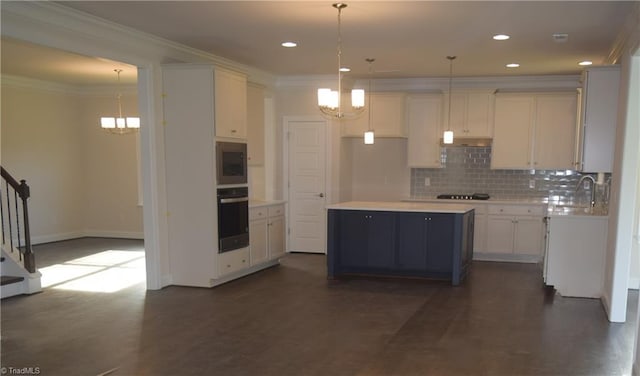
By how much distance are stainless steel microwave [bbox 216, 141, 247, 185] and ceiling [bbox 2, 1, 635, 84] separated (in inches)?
46.0

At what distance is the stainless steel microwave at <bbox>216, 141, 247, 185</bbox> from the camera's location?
5.45 meters

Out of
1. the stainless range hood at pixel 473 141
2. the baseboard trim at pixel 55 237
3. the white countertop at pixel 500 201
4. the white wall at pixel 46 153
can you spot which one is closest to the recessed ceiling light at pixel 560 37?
the stainless range hood at pixel 473 141

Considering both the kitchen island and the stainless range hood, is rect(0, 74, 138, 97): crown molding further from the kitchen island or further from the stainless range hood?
the stainless range hood

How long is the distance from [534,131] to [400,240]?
3.02 meters

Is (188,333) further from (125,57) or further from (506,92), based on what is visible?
(506,92)

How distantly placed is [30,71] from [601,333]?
812 centimetres

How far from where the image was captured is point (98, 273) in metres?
6.24

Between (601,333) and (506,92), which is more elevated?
(506,92)

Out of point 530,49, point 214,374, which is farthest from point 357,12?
point 214,374

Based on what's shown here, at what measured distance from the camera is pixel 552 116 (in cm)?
704

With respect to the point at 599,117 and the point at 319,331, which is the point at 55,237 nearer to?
the point at 319,331

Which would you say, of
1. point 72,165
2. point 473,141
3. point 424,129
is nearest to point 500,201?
point 473,141

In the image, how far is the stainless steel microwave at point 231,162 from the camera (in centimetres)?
545

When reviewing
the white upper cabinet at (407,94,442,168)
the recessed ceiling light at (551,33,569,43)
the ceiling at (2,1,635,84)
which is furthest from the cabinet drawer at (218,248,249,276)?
the recessed ceiling light at (551,33,569,43)
